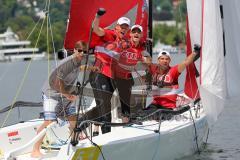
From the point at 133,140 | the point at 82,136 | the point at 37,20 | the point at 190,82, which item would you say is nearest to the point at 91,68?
the point at 82,136

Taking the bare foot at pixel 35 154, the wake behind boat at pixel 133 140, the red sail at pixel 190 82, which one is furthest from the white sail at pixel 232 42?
the bare foot at pixel 35 154

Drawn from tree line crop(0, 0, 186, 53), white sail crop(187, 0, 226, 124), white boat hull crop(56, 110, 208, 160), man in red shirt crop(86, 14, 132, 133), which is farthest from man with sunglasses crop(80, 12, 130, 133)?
tree line crop(0, 0, 186, 53)

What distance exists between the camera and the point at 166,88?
999 cm

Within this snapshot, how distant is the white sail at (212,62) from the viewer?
9.70 metres

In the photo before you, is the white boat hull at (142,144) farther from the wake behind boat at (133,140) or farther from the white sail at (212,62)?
the white sail at (212,62)

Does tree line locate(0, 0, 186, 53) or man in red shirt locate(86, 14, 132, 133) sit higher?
man in red shirt locate(86, 14, 132, 133)

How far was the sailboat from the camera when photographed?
8.63 metres

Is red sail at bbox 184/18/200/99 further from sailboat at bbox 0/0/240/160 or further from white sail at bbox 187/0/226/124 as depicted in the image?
white sail at bbox 187/0/226/124

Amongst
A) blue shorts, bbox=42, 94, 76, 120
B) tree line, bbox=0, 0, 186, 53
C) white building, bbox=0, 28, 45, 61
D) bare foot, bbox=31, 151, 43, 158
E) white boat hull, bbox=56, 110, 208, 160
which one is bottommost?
white building, bbox=0, 28, 45, 61

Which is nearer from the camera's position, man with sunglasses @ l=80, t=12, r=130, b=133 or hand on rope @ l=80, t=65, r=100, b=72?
hand on rope @ l=80, t=65, r=100, b=72

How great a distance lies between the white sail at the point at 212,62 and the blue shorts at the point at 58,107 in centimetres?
168

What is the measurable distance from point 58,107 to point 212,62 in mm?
2027

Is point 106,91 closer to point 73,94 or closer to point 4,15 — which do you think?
point 73,94

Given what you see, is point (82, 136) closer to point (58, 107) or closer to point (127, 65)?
point (58, 107)
